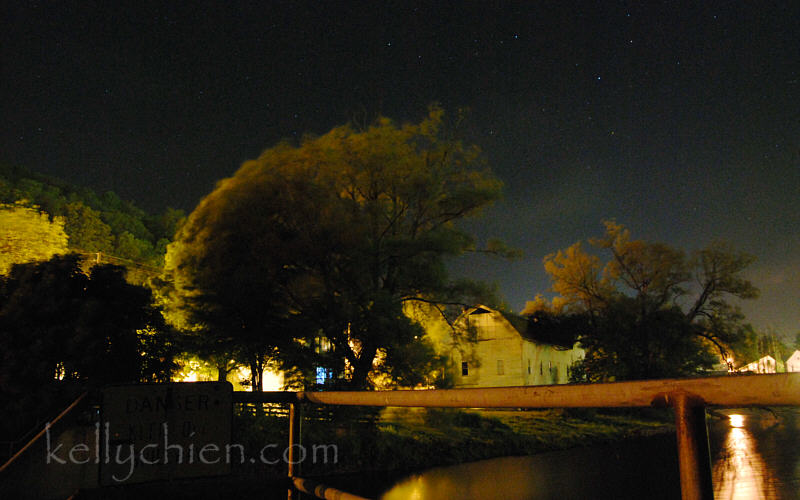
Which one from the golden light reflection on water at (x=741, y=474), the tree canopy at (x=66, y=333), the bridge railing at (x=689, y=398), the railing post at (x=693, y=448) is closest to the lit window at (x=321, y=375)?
the tree canopy at (x=66, y=333)

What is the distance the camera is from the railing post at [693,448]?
4.88 ft

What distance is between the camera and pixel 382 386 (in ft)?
57.2

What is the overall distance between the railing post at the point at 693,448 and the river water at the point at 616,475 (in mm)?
13692

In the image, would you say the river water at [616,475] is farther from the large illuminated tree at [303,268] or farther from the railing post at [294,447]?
the railing post at [294,447]

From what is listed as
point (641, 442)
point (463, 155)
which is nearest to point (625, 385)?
point (463, 155)

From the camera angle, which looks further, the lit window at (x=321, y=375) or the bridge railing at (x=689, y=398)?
the lit window at (x=321, y=375)

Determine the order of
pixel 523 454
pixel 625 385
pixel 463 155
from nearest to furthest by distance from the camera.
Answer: pixel 625 385 < pixel 463 155 < pixel 523 454

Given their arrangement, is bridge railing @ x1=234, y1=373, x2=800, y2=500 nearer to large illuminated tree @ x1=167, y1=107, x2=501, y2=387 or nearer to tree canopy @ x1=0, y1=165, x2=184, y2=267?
large illuminated tree @ x1=167, y1=107, x2=501, y2=387

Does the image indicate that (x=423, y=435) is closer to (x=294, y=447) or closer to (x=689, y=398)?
(x=294, y=447)

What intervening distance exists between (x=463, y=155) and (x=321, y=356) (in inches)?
335

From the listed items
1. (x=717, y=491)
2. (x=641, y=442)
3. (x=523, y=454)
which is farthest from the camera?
(x=641, y=442)

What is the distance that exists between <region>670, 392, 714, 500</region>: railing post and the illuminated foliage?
26.0m

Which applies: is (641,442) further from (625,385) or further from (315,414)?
(625,385)

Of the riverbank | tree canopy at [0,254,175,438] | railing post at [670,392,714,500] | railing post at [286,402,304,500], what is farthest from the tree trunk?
railing post at [670,392,714,500]
